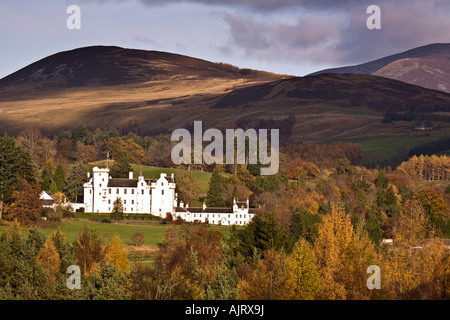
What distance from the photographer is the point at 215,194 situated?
494ft

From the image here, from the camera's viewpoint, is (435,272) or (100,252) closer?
(435,272)

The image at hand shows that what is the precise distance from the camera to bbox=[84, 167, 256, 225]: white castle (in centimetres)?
13950

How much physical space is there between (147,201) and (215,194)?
14.2 meters

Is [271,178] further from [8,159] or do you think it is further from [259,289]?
[259,289]

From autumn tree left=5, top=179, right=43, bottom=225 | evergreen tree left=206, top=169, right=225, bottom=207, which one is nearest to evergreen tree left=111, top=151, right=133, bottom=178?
evergreen tree left=206, top=169, right=225, bottom=207

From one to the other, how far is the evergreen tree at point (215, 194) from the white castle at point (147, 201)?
490 centimetres

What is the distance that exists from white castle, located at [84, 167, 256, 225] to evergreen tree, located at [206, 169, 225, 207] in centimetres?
490

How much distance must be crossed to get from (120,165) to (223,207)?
26.2 m

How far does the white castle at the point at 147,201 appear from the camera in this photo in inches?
5492

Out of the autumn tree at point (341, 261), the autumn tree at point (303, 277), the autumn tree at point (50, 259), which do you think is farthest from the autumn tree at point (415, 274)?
the autumn tree at point (50, 259)

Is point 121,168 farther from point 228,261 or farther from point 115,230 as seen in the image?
point 228,261

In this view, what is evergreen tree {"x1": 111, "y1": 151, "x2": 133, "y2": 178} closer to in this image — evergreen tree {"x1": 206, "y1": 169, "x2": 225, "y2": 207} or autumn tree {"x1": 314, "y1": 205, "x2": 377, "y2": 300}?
evergreen tree {"x1": 206, "y1": 169, "x2": 225, "y2": 207}
